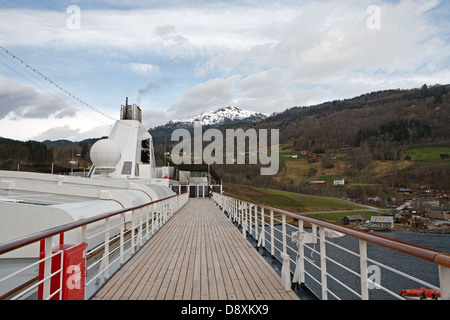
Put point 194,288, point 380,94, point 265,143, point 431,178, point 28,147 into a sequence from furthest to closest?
point 380,94
point 265,143
point 28,147
point 431,178
point 194,288

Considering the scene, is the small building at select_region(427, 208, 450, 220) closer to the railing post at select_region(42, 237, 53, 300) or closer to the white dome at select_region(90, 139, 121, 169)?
the white dome at select_region(90, 139, 121, 169)

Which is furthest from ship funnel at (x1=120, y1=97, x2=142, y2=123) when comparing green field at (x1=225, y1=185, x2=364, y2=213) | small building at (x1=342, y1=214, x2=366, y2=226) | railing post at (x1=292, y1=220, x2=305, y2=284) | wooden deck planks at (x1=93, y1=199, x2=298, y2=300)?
railing post at (x1=292, y1=220, x2=305, y2=284)

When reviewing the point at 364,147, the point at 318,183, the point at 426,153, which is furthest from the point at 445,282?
the point at 364,147

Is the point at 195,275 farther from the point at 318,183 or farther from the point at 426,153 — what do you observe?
the point at 426,153

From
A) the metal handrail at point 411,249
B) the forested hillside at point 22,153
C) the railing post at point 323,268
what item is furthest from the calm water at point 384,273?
the forested hillside at point 22,153

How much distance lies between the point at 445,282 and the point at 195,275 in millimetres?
2615

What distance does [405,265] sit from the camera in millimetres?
14922

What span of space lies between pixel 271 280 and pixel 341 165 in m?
74.3

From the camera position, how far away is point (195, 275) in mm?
3293

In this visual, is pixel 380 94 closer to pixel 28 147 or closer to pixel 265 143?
pixel 265 143

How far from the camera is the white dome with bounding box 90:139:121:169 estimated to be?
50.9 ft
